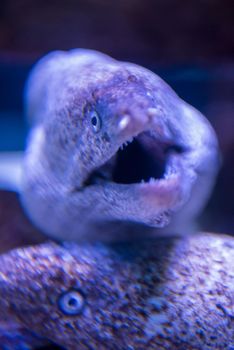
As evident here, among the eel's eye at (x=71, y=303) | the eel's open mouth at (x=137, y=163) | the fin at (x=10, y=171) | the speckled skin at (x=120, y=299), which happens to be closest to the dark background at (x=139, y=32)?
the fin at (x=10, y=171)

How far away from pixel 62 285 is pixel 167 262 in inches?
22.1

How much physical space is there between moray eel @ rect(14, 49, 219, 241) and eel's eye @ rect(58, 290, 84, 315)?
1.50 feet

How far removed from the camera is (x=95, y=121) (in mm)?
2133

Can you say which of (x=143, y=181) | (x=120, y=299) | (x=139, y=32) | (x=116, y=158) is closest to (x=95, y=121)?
(x=116, y=158)

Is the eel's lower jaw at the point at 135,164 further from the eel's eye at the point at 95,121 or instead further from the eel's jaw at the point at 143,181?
the eel's eye at the point at 95,121

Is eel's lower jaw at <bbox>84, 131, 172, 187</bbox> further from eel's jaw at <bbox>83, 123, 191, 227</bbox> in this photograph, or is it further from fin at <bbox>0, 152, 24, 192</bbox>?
fin at <bbox>0, 152, 24, 192</bbox>

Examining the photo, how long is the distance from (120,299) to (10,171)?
2245 mm

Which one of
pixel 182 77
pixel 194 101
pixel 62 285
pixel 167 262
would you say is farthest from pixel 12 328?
pixel 182 77

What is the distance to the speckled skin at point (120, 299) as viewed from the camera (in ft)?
6.57

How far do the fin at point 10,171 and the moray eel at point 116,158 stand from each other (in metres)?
0.64

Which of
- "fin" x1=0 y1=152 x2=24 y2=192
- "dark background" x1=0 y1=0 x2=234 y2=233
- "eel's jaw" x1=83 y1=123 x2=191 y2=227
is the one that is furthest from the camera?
"dark background" x1=0 y1=0 x2=234 y2=233

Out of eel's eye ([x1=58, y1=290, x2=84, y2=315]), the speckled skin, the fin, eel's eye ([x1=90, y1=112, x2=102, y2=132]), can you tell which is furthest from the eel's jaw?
the fin

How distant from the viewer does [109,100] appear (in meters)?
2.04

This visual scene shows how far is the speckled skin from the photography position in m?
2.00
